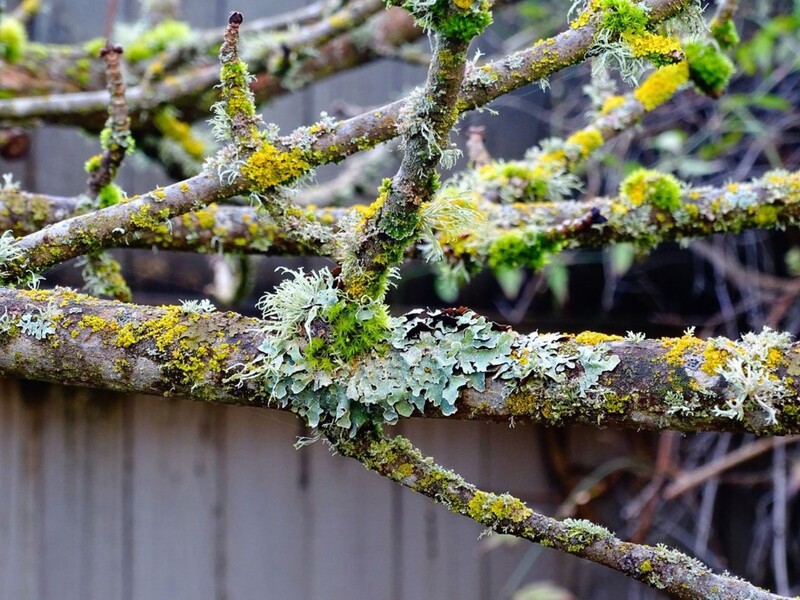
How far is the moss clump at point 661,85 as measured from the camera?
101cm

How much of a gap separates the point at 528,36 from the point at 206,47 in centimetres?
88

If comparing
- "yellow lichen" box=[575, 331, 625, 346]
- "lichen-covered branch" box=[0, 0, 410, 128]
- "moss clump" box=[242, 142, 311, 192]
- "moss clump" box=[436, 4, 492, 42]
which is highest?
"lichen-covered branch" box=[0, 0, 410, 128]

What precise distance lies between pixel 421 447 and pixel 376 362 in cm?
125

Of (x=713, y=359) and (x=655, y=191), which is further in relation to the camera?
(x=655, y=191)

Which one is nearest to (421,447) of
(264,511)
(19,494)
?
(264,511)

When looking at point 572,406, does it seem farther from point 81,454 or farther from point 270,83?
point 81,454

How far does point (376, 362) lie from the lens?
54 centimetres

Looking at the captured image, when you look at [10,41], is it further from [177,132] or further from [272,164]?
[272,164]

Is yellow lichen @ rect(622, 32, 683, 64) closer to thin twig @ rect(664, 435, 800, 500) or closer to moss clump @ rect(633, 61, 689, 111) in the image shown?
moss clump @ rect(633, 61, 689, 111)

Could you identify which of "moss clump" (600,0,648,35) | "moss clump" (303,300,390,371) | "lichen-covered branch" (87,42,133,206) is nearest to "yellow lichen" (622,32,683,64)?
"moss clump" (600,0,648,35)

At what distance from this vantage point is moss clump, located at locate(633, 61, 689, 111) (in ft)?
3.30

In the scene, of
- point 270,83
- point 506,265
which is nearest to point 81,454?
point 270,83

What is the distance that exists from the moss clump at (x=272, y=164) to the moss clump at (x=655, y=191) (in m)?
0.46

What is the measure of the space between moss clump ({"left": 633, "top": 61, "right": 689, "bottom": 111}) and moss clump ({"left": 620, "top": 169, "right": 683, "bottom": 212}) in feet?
0.59
